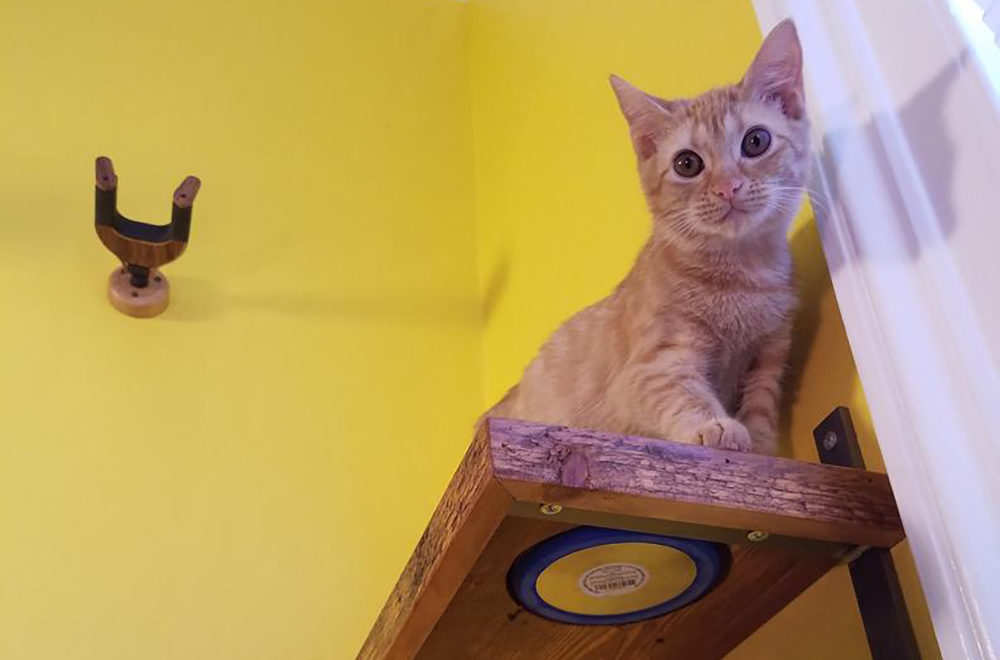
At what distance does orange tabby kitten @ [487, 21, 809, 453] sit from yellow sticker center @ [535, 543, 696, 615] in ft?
0.31

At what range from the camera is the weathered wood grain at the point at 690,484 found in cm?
59

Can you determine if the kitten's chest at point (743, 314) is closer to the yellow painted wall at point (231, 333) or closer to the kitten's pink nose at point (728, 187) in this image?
the kitten's pink nose at point (728, 187)

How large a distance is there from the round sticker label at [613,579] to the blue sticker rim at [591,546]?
0.04m

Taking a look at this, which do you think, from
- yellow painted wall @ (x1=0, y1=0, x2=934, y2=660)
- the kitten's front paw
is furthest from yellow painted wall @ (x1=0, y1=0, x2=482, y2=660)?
the kitten's front paw

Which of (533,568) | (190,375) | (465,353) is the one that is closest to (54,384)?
(190,375)

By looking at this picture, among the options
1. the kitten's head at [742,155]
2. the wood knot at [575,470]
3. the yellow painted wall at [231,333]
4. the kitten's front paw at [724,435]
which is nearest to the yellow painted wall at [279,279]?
the yellow painted wall at [231,333]

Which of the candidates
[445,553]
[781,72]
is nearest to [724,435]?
[445,553]

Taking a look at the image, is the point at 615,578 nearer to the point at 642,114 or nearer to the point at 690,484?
the point at 690,484

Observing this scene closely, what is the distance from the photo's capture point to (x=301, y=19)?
193 cm

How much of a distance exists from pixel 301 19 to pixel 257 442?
3.02 ft

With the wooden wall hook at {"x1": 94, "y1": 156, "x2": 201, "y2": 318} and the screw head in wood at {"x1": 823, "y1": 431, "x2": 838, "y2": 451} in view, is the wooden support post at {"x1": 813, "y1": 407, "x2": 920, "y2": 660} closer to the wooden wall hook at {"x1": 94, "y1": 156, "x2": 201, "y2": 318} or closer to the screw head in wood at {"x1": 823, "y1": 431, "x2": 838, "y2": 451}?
the screw head in wood at {"x1": 823, "y1": 431, "x2": 838, "y2": 451}

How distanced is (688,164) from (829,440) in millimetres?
258

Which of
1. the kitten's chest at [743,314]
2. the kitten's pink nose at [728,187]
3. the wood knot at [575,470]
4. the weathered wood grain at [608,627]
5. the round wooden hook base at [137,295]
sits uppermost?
the round wooden hook base at [137,295]

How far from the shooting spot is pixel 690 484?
61 centimetres
